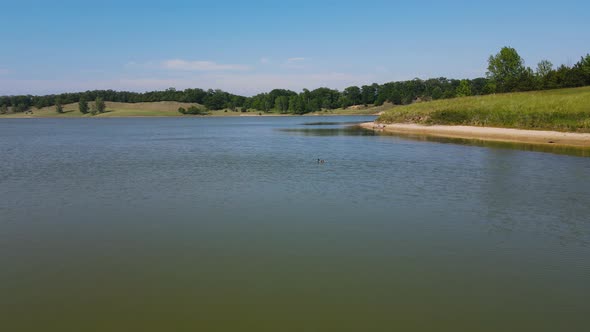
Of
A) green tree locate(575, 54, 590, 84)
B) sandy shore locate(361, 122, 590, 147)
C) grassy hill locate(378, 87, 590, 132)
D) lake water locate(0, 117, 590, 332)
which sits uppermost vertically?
green tree locate(575, 54, 590, 84)

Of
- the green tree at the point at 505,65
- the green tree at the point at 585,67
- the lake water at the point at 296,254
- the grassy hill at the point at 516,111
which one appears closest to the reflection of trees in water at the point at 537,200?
the lake water at the point at 296,254

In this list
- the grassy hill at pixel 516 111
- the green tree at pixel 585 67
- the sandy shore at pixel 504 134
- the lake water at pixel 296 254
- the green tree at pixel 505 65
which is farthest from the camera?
the green tree at pixel 505 65

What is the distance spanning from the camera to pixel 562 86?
68000 millimetres

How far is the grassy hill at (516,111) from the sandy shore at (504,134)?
1701 mm

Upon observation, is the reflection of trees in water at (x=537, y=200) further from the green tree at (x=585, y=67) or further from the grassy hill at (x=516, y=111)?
the green tree at (x=585, y=67)

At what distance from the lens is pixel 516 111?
56281 mm

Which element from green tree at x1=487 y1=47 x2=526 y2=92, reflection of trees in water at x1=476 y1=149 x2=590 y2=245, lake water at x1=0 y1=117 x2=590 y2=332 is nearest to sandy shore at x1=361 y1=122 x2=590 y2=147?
reflection of trees in water at x1=476 y1=149 x2=590 y2=245

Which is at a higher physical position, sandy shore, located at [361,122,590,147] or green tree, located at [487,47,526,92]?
green tree, located at [487,47,526,92]

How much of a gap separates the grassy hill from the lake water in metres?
28.0

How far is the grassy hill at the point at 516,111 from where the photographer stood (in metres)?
47.7

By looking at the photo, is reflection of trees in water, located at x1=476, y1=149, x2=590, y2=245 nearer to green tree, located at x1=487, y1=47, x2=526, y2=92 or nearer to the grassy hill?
the grassy hill

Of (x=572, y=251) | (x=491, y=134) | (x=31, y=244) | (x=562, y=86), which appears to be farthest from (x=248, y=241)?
(x=562, y=86)

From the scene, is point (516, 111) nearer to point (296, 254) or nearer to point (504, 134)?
point (504, 134)

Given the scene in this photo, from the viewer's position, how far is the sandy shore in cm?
4219
